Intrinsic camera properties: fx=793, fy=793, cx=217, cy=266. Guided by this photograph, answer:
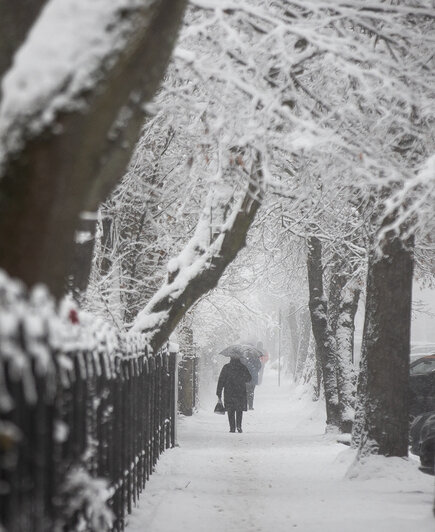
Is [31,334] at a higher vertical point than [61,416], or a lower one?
higher

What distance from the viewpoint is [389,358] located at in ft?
31.3

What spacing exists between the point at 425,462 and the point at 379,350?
4.66 feet

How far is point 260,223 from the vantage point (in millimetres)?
13789

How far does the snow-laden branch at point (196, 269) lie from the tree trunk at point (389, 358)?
200 centimetres

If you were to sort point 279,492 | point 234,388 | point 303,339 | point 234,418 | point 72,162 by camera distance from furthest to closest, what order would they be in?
point 303,339 → point 234,418 → point 234,388 → point 279,492 → point 72,162

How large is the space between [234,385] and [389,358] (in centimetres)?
800

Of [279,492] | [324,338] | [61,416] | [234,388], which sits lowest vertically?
[279,492]

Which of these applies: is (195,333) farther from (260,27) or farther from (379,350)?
(260,27)

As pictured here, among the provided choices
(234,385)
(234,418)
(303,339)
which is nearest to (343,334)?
(234,385)

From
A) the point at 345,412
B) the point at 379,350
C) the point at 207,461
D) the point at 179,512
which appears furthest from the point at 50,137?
the point at 345,412

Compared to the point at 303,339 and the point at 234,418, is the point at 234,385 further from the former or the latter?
the point at 303,339

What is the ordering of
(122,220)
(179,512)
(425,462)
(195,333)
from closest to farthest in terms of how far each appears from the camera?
(179,512)
(425,462)
(122,220)
(195,333)

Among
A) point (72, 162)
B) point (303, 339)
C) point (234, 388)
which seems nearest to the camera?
point (72, 162)

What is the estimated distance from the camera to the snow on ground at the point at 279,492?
6.81 metres
